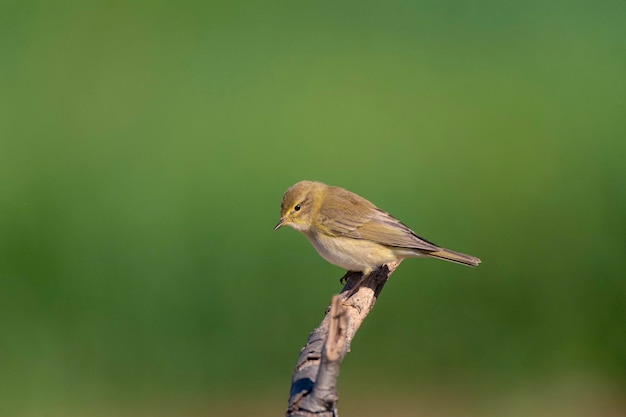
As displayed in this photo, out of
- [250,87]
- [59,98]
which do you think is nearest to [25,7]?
[59,98]

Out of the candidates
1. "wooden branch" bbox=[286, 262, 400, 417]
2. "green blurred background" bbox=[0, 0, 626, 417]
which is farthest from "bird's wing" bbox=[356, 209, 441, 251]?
"wooden branch" bbox=[286, 262, 400, 417]

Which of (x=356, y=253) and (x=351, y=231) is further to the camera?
(x=351, y=231)

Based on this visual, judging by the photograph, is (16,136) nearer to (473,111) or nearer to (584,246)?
(473,111)

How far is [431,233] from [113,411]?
2.55 meters

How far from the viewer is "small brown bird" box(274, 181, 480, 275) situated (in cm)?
551

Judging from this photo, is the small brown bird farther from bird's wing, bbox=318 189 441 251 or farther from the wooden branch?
the wooden branch

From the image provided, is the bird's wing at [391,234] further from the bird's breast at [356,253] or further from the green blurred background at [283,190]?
the green blurred background at [283,190]

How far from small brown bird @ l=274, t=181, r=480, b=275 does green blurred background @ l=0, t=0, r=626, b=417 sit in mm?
1146

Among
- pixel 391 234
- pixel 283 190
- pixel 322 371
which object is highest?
pixel 283 190

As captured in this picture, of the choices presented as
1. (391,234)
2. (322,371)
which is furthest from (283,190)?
(322,371)

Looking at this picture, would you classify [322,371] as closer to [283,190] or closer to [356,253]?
[356,253]

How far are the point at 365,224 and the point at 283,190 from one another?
1692 millimetres

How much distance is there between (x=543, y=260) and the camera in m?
7.28

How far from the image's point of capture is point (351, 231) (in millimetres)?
5566
